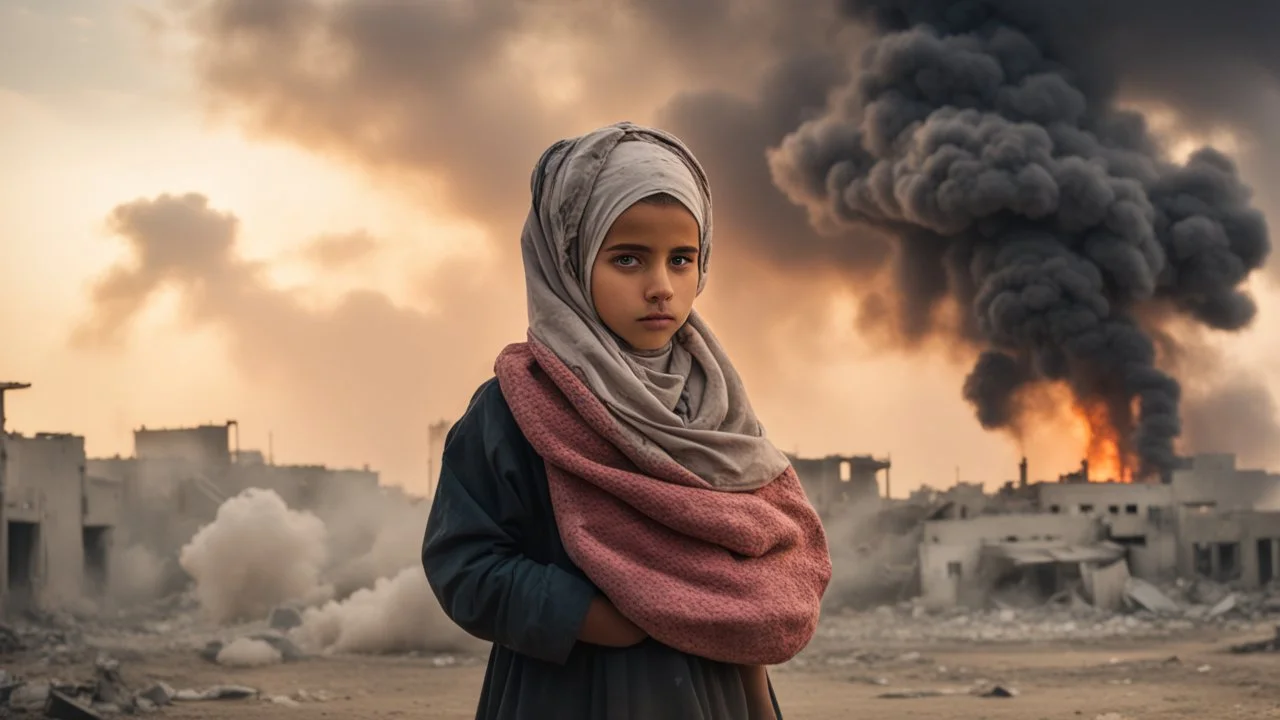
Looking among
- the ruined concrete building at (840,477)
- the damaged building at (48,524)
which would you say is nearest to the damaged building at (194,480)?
the damaged building at (48,524)

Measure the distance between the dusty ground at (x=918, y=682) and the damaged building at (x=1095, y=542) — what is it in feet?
22.0

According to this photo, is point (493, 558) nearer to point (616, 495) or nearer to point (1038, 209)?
point (616, 495)

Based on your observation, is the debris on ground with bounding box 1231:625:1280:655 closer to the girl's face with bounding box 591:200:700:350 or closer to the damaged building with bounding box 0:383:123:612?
the damaged building with bounding box 0:383:123:612

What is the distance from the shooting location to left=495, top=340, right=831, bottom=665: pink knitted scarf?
2.16 meters

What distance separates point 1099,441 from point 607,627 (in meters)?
49.0

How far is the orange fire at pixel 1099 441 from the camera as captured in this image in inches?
1881

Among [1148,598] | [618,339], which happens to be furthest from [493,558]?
[1148,598]

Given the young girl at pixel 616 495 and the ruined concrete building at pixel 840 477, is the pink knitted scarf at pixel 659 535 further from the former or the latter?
the ruined concrete building at pixel 840 477

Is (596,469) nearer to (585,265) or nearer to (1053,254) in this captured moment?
(585,265)

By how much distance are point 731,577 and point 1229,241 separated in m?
53.0

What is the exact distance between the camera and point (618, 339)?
2344 millimetres

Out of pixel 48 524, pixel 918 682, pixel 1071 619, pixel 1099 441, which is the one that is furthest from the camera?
pixel 1099 441

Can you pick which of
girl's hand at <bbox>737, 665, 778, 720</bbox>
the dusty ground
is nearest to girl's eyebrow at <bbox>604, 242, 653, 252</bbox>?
girl's hand at <bbox>737, 665, 778, 720</bbox>

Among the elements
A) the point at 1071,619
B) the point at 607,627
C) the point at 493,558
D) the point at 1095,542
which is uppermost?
the point at 493,558
